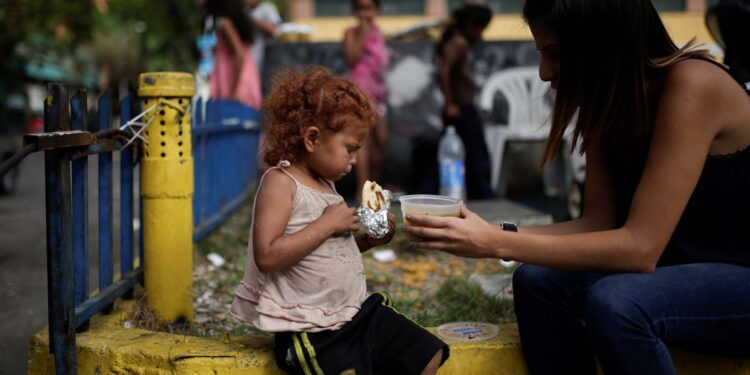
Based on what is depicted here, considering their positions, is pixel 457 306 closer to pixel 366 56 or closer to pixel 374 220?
pixel 374 220

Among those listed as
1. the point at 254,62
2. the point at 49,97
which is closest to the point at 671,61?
the point at 49,97

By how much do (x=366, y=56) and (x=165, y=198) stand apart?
405cm

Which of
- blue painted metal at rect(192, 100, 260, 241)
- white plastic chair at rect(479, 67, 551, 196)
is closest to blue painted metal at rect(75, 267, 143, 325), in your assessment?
blue painted metal at rect(192, 100, 260, 241)

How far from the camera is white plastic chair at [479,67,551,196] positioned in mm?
7543

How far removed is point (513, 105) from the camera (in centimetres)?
785

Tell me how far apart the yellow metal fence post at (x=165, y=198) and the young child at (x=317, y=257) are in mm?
793

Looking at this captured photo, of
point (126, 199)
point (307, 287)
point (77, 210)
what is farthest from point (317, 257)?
point (126, 199)

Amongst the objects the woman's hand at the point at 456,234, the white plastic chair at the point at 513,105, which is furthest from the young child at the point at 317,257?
the white plastic chair at the point at 513,105

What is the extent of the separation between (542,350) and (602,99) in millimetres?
773

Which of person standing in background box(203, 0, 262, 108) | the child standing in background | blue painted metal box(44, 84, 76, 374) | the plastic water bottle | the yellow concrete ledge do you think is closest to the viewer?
blue painted metal box(44, 84, 76, 374)

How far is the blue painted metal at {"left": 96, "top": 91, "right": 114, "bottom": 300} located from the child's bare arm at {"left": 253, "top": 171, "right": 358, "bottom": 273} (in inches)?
35.3

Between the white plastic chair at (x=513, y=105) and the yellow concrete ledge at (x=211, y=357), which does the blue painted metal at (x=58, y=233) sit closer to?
the yellow concrete ledge at (x=211, y=357)

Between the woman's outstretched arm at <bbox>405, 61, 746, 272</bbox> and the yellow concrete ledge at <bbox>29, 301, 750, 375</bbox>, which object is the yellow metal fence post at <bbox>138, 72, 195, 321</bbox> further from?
the woman's outstretched arm at <bbox>405, 61, 746, 272</bbox>

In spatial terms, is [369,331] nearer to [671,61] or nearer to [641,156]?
[641,156]
